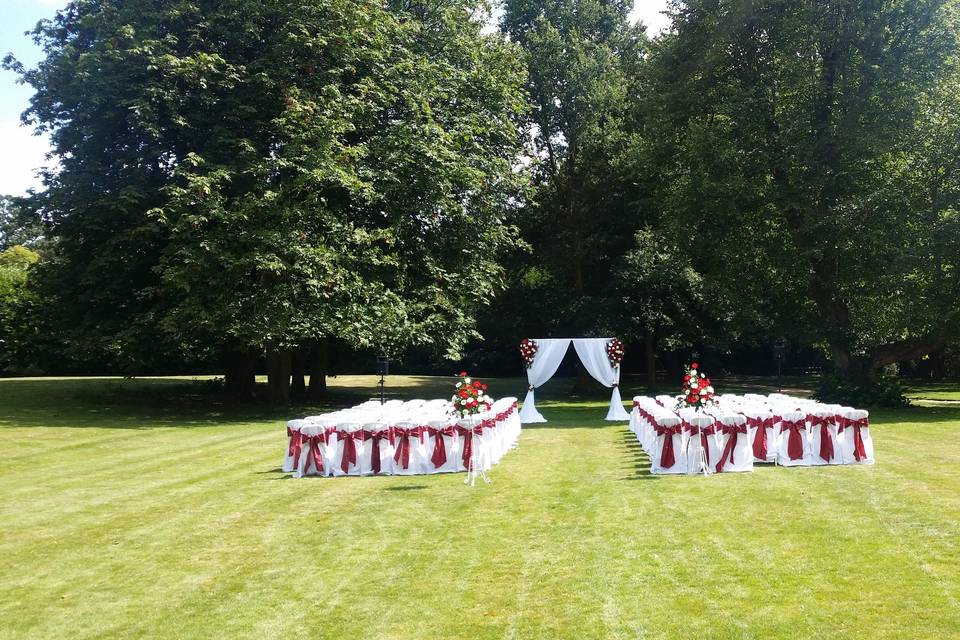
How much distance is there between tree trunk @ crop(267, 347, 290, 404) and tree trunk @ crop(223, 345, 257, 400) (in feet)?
4.35

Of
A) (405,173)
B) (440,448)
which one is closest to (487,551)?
(440,448)

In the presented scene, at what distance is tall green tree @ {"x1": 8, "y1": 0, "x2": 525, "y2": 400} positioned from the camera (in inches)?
850

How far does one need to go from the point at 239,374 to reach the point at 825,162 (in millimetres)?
19864

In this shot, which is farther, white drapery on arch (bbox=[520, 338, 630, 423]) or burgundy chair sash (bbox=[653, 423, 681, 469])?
white drapery on arch (bbox=[520, 338, 630, 423])

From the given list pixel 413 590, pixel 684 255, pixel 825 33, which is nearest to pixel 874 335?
pixel 684 255

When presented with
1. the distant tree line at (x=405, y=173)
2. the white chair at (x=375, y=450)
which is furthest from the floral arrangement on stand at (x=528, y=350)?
the white chair at (x=375, y=450)

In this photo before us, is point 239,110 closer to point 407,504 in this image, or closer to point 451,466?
point 451,466

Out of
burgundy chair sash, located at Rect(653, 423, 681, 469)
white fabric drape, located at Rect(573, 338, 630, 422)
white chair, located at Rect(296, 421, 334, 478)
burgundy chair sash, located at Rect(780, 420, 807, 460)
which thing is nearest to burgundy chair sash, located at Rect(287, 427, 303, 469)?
white chair, located at Rect(296, 421, 334, 478)

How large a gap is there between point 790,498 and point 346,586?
5597 mm

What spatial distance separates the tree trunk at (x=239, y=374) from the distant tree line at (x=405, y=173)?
121 millimetres

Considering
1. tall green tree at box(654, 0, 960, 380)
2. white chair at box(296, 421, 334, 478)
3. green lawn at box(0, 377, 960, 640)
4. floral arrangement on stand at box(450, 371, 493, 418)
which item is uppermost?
tall green tree at box(654, 0, 960, 380)

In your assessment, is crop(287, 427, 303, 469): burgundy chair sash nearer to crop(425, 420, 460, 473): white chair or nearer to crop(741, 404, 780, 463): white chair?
crop(425, 420, 460, 473): white chair

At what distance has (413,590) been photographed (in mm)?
6477

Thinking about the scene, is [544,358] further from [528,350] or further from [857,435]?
[857,435]
